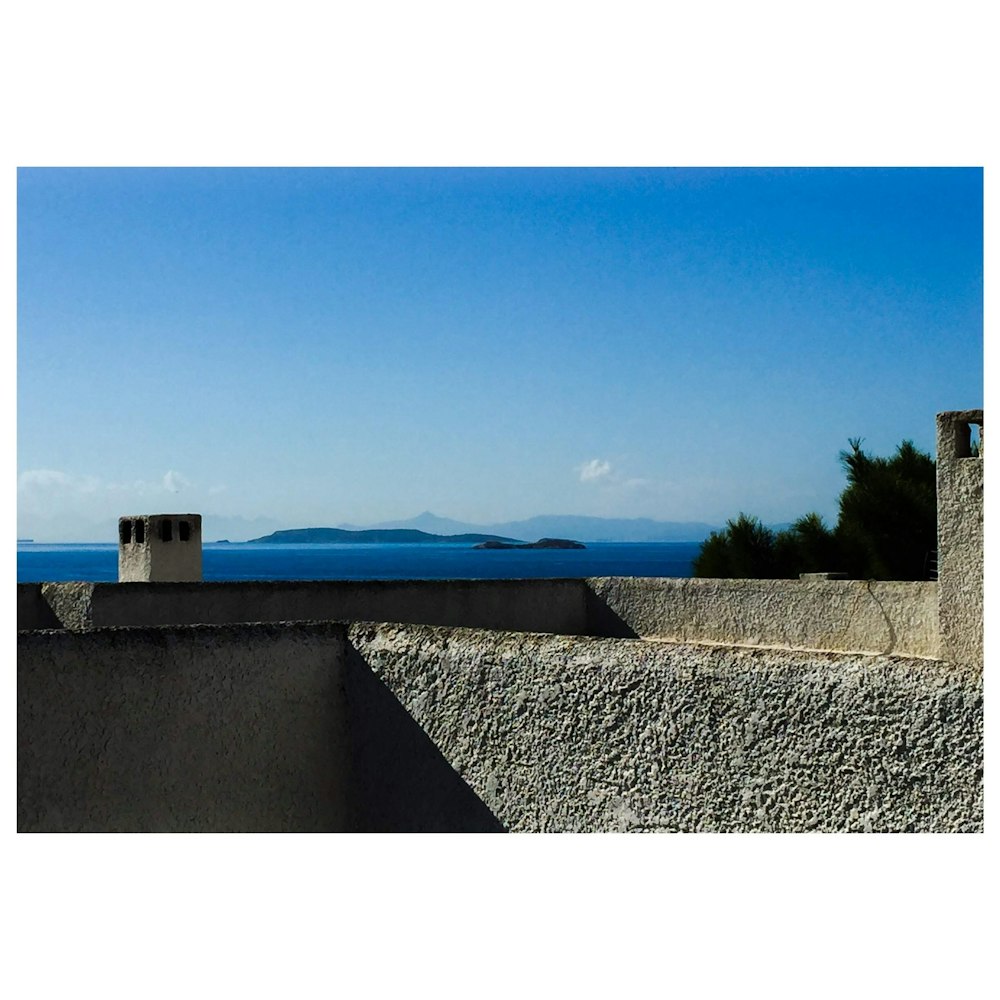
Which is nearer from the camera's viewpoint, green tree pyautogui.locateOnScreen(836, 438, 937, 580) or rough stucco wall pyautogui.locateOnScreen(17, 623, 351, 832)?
rough stucco wall pyautogui.locateOnScreen(17, 623, 351, 832)

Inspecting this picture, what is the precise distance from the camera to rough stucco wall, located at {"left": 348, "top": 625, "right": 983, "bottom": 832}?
3.78 metres

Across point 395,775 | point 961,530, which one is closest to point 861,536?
point 961,530

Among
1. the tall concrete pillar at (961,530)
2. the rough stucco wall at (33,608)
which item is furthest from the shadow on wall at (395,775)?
the rough stucco wall at (33,608)

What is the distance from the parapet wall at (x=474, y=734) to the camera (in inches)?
153

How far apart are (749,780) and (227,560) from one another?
143351 millimetres

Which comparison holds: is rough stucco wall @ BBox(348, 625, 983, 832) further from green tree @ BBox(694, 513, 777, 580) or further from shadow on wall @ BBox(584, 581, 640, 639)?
green tree @ BBox(694, 513, 777, 580)

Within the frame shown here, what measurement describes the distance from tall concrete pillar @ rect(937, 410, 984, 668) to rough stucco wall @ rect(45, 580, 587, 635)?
3948 mm

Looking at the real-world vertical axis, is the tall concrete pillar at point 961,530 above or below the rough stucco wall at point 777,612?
above

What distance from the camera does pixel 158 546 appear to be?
12617mm

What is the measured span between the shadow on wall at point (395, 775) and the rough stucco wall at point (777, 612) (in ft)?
18.2

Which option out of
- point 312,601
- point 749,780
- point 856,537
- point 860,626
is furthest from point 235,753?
point 856,537

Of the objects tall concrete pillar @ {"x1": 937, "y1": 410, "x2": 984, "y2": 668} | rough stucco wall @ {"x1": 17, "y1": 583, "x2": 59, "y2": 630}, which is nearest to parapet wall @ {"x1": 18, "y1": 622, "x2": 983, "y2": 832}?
tall concrete pillar @ {"x1": 937, "y1": 410, "x2": 984, "y2": 668}

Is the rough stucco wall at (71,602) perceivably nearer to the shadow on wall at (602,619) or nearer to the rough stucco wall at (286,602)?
the rough stucco wall at (286,602)

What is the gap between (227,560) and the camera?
14375 centimetres
